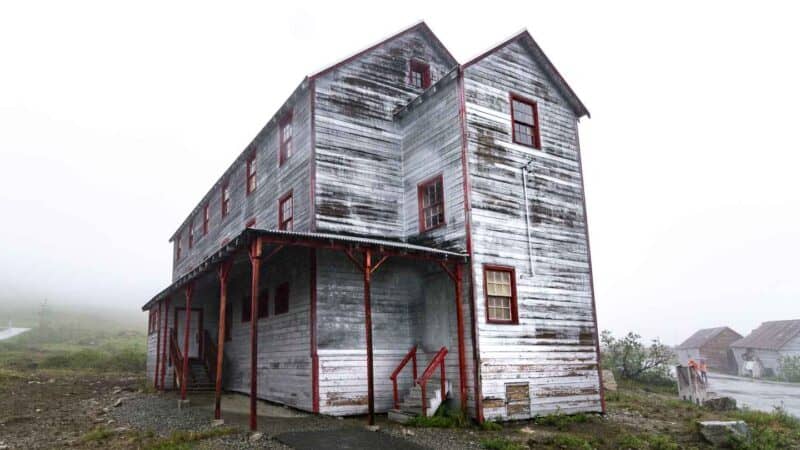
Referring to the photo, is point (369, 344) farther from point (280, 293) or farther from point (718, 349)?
point (718, 349)

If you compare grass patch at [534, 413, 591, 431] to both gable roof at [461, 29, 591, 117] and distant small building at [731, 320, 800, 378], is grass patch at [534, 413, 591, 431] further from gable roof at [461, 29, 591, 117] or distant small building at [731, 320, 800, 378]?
distant small building at [731, 320, 800, 378]

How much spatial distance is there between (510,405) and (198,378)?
14059 mm

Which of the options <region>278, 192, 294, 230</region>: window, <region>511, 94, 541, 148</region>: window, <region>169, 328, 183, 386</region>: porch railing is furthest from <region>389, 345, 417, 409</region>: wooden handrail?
<region>169, 328, 183, 386</region>: porch railing

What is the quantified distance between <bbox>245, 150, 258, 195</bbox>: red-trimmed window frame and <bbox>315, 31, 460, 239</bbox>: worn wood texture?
5.92m

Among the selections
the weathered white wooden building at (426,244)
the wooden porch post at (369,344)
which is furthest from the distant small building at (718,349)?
the wooden porch post at (369,344)

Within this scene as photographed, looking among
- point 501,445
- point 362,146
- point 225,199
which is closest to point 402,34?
point 362,146

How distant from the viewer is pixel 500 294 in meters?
14.3

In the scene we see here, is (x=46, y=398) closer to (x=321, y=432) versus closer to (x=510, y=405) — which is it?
(x=321, y=432)

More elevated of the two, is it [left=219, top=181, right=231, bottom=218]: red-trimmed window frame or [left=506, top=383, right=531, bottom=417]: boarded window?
[left=219, top=181, right=231, bottom=218]: red-trimmed window frame

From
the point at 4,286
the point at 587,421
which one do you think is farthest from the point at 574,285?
the point at 4,286

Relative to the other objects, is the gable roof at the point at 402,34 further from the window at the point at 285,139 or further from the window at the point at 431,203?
the window at the point at 431,203

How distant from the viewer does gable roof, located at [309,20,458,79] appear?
54.0 ft

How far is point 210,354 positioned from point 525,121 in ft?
51.8

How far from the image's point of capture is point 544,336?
14867 millimetres
